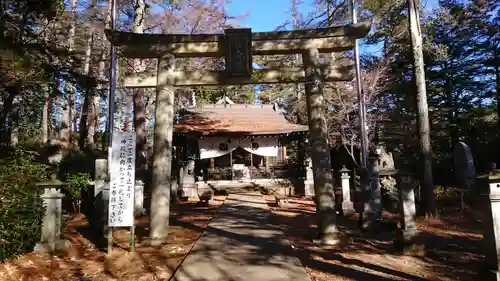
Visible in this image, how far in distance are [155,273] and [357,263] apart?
322 centimetres

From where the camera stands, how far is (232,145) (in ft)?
60.1

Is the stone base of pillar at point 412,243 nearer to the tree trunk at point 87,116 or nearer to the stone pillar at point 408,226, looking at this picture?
the stone pillar at point 408,226

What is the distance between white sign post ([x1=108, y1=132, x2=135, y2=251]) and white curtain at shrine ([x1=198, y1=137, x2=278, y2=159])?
1195cm

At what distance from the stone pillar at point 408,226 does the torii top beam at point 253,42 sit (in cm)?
321

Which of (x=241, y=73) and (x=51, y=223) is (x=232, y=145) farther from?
(x=51, y=223)

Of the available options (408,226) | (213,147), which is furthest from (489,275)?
(213,147)

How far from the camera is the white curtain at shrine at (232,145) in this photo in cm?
1820

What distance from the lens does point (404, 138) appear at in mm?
22375

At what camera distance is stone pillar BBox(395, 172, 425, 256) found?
631cm

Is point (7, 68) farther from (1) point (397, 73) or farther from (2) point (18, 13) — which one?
(1) point (397, 73)

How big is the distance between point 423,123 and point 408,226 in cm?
453

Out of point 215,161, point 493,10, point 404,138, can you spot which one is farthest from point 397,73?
point 215,161

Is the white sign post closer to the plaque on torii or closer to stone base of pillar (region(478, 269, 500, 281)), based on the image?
the plaque on torii

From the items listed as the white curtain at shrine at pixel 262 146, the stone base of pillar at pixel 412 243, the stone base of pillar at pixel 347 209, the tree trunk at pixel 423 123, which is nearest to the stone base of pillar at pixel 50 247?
the stone base of pillar at pixel 412 243
